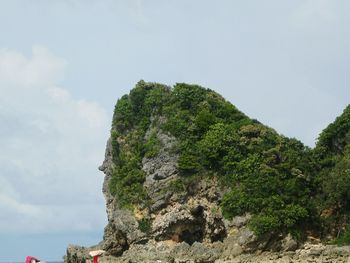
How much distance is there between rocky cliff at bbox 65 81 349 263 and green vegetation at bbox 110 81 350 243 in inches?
2.6

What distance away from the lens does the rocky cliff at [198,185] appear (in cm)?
3497

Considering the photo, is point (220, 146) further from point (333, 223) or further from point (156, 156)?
point (333, 223)

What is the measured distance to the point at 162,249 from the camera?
36938 millimetres

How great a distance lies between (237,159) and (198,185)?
111 inches

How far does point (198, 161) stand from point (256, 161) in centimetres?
372

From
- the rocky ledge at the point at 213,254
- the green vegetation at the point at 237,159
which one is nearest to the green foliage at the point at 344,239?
the rocky ledge at the point at 213,254

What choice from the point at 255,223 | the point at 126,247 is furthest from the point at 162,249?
the point at 255,223

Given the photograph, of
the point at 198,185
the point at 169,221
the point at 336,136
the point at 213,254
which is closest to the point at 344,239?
the point at 213,254

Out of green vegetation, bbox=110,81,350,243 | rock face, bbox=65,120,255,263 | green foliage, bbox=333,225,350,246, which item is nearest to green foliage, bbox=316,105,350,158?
green vegetation, bbox=110,81,350,243

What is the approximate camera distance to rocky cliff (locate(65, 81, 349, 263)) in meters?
35.0

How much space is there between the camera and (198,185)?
38562 mm

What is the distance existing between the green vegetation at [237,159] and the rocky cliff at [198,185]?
0.07m

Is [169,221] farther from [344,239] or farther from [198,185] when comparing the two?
[344,239]

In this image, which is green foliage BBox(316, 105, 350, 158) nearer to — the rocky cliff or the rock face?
the rocky cliff
